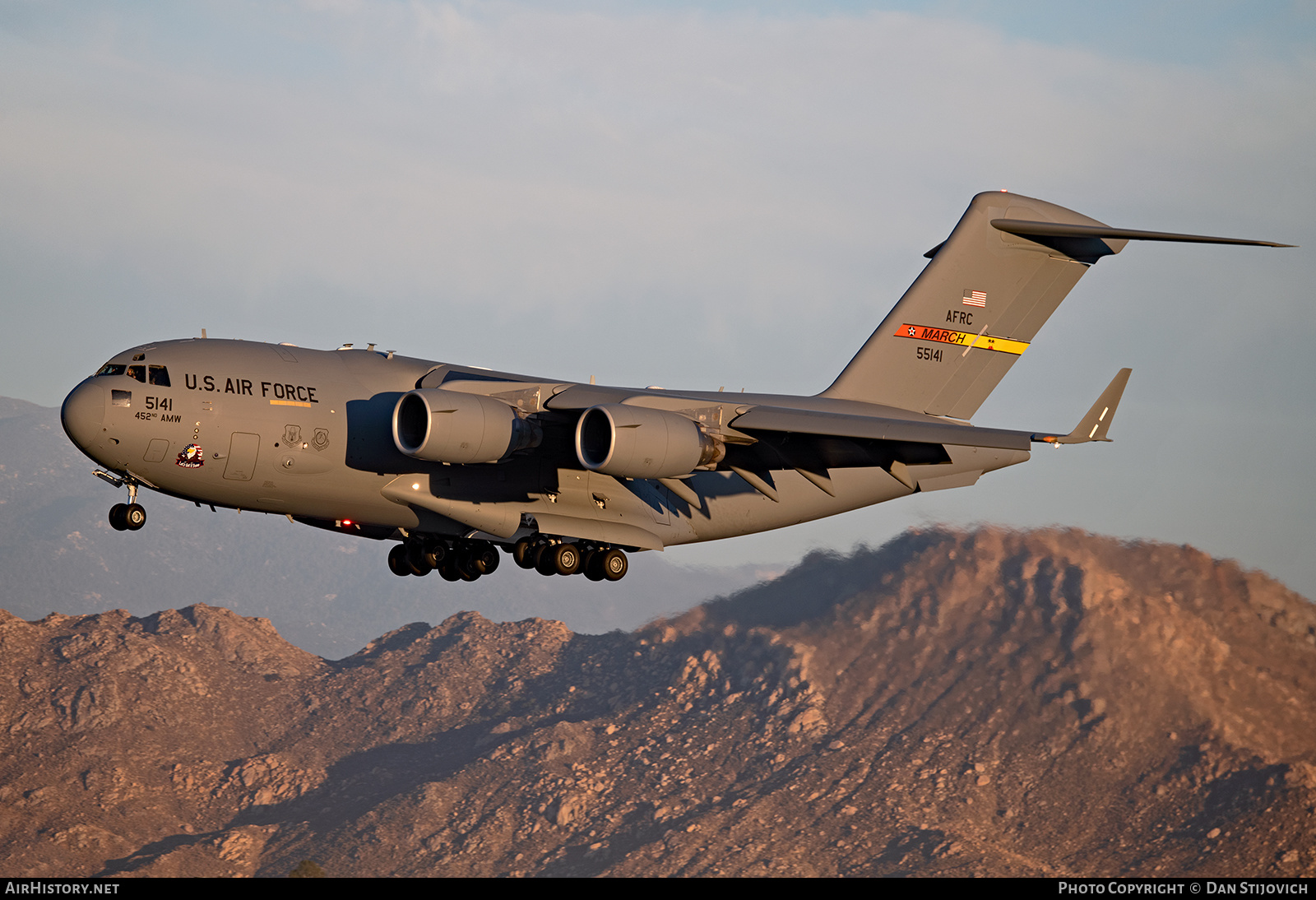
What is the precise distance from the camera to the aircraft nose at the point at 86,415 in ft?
40.2

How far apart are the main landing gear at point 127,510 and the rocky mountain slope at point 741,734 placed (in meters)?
22.9

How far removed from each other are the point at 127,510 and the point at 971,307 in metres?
9.11

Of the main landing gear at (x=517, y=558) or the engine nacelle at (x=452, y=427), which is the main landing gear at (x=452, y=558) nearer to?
the main landing gear at (x=517, y=558)

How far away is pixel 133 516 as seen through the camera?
1252 cm

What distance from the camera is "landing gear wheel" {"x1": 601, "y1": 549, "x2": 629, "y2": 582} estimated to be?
14.1 meters

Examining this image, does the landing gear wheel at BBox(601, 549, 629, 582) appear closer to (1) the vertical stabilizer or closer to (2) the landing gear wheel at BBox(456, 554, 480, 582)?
(2) the landing gear wheel at BBox(456, 554, 480, 582)

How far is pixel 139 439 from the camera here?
12383 mm

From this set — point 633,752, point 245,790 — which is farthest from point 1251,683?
point 245,790

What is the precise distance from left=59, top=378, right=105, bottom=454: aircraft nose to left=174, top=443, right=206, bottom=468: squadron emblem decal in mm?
681

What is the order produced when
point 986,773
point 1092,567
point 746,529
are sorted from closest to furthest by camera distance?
point 746,529 → point 1092,567 → point 986,773

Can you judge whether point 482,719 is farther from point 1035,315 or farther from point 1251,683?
point 1035,315

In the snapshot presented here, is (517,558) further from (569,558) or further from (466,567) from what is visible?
(466,567)

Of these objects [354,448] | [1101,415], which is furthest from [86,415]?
[1101,415]

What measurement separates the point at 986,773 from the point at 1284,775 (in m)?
13.4
